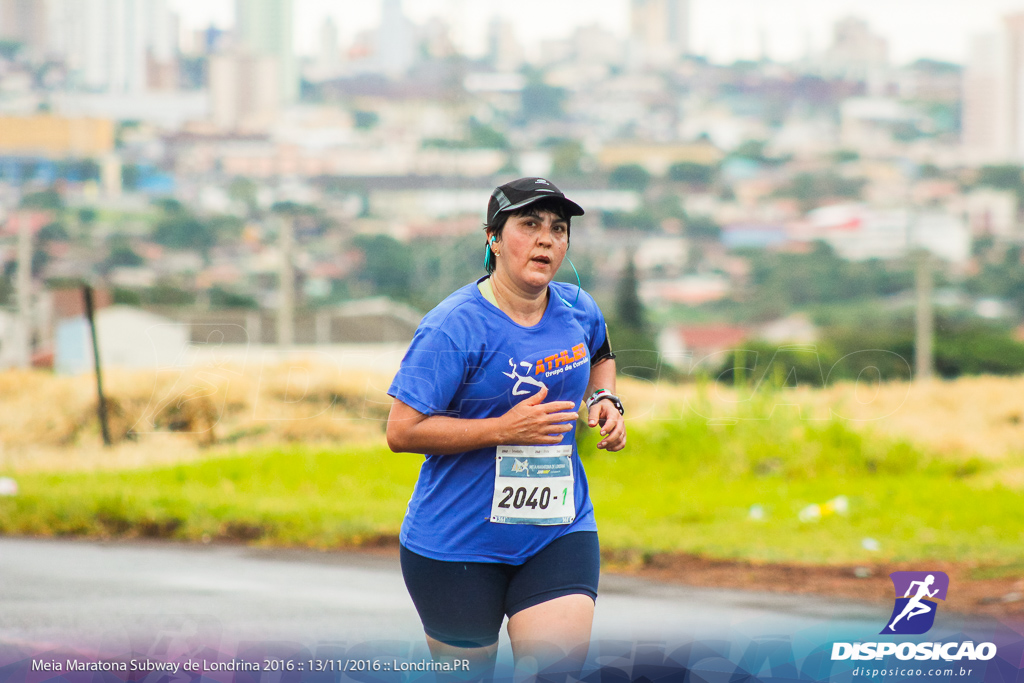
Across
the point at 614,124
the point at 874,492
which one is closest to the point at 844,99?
the point at 614,124

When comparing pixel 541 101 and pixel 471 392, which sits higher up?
pixel 541 101

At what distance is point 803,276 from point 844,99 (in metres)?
37.3

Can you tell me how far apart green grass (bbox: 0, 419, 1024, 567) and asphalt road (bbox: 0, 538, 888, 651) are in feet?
3.35

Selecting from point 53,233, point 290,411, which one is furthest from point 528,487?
point 53,233

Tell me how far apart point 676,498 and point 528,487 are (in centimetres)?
825

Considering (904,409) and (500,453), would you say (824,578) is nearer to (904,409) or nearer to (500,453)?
(500,453)

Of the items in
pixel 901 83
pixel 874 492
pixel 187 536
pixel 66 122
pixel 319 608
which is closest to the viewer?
pixel 319 608

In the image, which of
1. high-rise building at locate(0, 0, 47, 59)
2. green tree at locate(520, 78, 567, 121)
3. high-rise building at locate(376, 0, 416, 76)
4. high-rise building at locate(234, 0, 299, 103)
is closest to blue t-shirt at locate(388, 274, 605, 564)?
high-rise building at locate(0, 0, 47, 59)

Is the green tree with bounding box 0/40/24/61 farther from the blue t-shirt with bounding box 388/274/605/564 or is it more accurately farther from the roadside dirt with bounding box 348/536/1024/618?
the blue t-shirt with bounding box 388/274/605/564

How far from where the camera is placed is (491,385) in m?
3.24

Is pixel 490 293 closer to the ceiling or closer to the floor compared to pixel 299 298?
closer to the ceiling

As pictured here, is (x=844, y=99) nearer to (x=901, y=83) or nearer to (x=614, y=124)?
(x=901, y=83)

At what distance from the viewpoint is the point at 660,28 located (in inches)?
4801

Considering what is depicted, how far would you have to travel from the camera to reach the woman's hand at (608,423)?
341 cm
